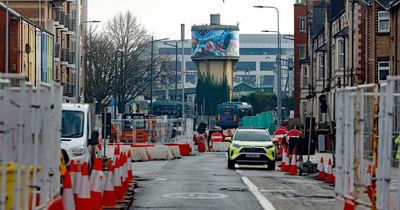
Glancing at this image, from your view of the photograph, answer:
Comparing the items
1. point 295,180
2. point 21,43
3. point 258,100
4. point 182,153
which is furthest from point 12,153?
point 258,100

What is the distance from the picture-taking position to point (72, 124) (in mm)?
28578

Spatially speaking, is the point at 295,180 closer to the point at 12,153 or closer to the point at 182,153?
the point at 12,153

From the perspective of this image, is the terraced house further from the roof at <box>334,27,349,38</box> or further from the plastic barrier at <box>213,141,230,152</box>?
the plastic barrier at <box>213,141,230,152</box>

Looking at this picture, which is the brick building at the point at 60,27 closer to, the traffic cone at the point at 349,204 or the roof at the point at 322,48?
the roof at the point at 322,48

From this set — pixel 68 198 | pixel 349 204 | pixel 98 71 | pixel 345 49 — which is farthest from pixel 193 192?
pixel 98 71

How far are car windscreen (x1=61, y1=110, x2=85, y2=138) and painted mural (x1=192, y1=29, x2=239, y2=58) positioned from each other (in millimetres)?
128083

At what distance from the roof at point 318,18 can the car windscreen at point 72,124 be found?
65.8m

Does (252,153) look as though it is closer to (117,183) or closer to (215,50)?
(117,183)

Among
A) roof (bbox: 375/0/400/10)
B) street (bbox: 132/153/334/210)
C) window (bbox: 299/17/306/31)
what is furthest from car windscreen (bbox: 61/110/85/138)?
window (bbox: 299/17/306/31)

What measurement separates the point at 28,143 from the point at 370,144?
4.08 metres

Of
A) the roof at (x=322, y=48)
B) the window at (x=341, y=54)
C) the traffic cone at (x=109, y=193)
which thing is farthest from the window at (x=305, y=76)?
the traffic cone at (x=109, y=193)

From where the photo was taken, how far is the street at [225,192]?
21516mm

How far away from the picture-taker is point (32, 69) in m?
74.9

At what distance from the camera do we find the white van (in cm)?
2723
